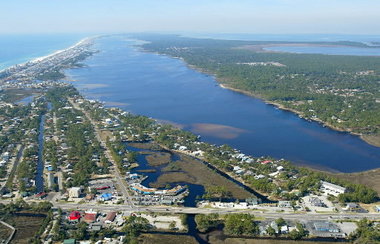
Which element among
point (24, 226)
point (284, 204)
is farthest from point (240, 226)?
point (24, 226)

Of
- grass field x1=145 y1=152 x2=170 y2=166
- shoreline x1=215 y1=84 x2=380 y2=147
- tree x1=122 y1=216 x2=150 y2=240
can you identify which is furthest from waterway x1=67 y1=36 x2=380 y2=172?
tree x1=122 y1=216 x2=150 y2=240

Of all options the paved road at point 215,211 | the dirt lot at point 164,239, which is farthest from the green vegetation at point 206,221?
the dirt lot at point 164,239

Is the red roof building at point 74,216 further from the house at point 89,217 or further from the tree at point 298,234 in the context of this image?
the tree at point 298,234

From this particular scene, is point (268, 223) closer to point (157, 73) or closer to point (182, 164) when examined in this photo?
point (182, 164)

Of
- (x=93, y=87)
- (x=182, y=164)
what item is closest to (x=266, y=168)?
(x=182, y=164)

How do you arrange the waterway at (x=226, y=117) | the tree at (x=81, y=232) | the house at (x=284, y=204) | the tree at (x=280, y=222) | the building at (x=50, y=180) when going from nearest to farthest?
the tree at (x=81, y=232) → the tree at (x=280, y=222) → the house at (x=284, y=204) → the building at (x=50, y=180) → the waterway at (x=226, y=117)
